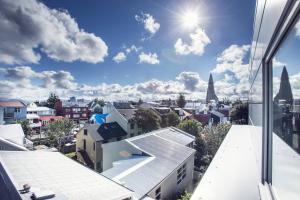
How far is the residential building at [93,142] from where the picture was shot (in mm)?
16984

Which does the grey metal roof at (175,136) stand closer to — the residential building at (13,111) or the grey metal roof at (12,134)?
the grey metal roof at (12,134)

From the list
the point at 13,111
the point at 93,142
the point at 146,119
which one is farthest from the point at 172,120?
the point at 13,111

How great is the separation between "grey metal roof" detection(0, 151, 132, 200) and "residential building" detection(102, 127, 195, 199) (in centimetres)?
166

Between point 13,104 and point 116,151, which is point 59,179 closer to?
point 116,151

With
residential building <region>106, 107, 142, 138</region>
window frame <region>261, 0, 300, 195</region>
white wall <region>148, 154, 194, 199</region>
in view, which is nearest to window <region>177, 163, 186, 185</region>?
white wall <region>148, 154, 194, 199</region>

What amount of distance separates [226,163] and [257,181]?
690 millimetres

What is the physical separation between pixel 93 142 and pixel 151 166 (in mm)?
9896

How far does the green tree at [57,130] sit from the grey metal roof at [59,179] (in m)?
15.8

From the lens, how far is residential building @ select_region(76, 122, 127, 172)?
669 inches

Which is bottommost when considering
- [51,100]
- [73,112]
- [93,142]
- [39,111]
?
[93,142]

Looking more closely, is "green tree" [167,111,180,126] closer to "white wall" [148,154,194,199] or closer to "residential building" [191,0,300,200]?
"white wall" [148,154,194,199]

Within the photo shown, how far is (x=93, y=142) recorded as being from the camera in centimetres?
1716

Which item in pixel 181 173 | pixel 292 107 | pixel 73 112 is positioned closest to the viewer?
pixel 292 107

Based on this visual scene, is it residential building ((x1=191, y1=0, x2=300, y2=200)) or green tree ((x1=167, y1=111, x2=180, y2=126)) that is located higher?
residential building ((x1=191, y1=0, x2=300, y2=200))
